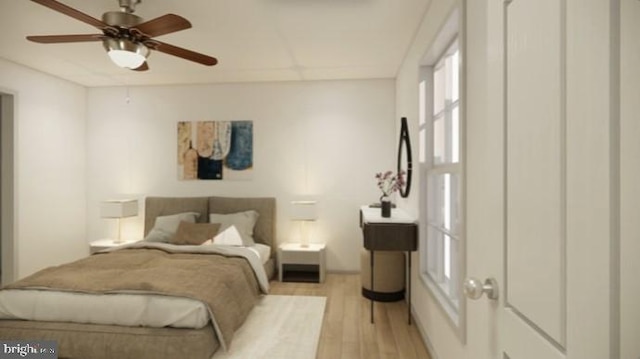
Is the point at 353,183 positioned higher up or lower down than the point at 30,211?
higher up

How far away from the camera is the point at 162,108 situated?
495 centimetres

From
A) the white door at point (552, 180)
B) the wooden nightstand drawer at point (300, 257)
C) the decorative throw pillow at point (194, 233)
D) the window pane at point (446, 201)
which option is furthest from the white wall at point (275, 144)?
the white door at point (552, 180)

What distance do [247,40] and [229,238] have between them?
2244mm

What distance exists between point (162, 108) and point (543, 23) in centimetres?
512

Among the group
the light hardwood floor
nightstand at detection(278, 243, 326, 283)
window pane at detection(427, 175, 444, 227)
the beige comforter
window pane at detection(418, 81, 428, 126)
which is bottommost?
the light hardwood floor

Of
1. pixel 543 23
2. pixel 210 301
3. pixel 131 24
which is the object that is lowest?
pixel 210 301

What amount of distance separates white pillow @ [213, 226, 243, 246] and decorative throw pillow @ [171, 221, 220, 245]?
8 cm

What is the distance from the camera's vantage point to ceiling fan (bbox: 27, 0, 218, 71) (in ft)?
7.06

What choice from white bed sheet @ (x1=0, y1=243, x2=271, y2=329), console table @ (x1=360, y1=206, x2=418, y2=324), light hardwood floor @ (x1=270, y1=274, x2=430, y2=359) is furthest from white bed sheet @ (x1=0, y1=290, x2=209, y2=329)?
console table @ (x1=360, y1=206, x2=418, y2=324)

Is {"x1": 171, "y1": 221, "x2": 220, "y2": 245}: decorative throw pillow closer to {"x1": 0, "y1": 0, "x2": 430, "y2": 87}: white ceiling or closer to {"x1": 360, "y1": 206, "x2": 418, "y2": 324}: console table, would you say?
{"x1": 0, "y1": 0, "x2": 430, "y2": 87}: white ceiling

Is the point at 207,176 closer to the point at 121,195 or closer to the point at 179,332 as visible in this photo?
the point at 121,195

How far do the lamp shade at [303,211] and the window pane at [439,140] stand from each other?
1.92 meters

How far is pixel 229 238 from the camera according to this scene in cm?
406

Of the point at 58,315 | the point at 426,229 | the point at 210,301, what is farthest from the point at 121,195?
the point at 426,229
